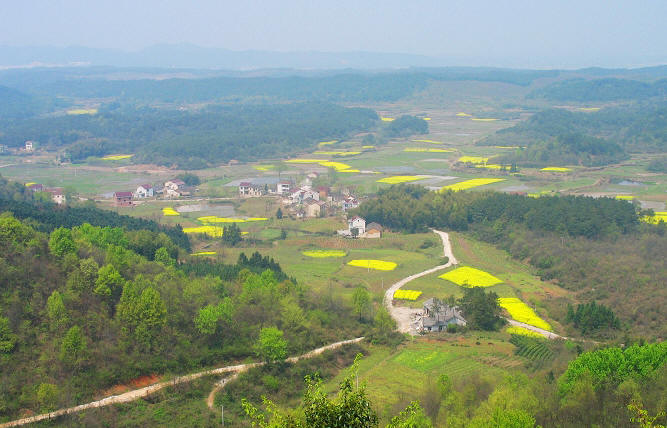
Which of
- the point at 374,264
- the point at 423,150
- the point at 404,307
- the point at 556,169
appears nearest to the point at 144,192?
the point at 374,264

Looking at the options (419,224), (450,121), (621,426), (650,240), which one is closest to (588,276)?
(650,240)

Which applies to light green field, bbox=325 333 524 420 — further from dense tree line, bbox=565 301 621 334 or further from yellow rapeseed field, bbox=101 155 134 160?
yellow rapeseed field, bbox=101 155 134 160

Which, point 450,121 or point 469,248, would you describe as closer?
point 469,248

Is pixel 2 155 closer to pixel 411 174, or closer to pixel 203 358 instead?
pixel 411 174

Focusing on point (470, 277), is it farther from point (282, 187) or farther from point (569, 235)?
point (282, 187)

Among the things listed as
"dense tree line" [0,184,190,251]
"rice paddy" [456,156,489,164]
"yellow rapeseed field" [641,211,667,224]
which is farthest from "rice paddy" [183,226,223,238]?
"rice paddy" [456,156,489,164]
